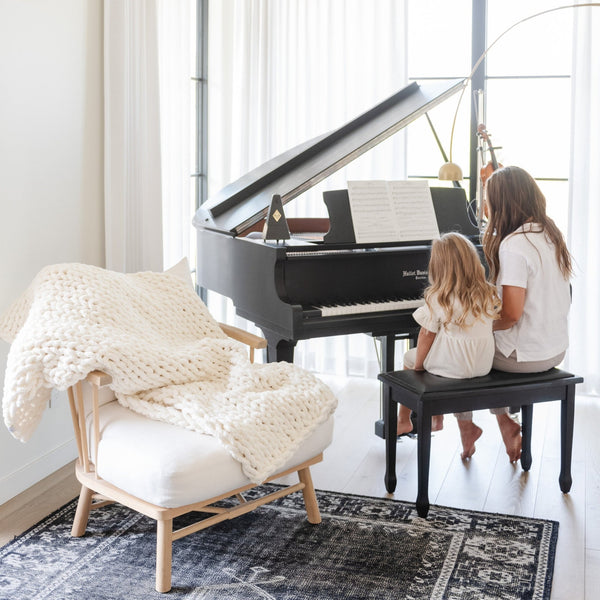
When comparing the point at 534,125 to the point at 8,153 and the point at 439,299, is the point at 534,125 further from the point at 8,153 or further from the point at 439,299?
→ the point at 8,153

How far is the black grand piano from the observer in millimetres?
3535

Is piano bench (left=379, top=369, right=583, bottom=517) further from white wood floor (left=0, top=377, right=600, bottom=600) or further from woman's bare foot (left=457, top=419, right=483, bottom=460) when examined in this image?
woman's bare foot (left=457, top=419, right=483, bottom=460)

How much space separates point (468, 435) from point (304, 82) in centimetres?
260

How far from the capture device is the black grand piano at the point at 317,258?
3535mm

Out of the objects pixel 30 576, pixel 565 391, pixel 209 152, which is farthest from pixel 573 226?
pixel 30 576

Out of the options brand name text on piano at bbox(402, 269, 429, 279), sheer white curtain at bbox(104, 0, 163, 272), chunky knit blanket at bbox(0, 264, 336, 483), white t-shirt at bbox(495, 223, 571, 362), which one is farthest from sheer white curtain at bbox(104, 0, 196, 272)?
white t-shirt at bbox(495, 223, 571, 362)

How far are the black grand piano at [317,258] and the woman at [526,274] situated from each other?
1.47 ft

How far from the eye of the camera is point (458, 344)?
130 inches

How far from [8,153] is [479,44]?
10.4ft

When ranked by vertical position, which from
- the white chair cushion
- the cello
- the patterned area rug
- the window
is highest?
the window

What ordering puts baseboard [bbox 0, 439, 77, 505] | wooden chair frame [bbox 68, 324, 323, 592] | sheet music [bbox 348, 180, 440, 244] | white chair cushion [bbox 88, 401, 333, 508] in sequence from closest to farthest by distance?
1. white chair cushion [bbox 88, 401, 333, 508]
2. wooden chair frame [bbox 68, 324, 323, 592]
3. baseboard [bbox 0, 439, 77, 505]
4. sheet music [bbox 348, 180, 440, 244]

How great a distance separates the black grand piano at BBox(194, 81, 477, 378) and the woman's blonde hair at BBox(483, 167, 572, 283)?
490mm

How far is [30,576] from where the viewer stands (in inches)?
110

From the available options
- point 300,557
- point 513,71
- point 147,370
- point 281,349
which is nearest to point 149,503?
point 147,370
